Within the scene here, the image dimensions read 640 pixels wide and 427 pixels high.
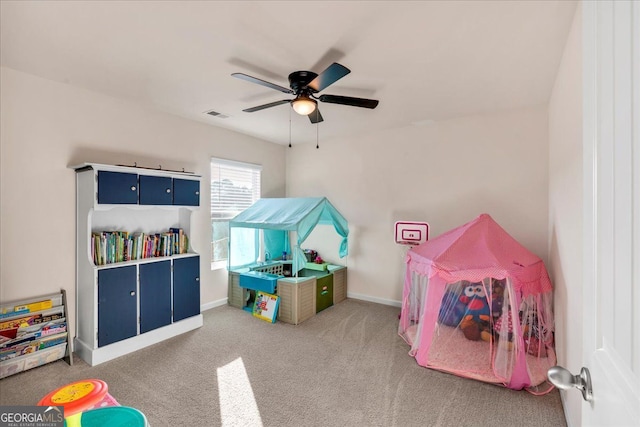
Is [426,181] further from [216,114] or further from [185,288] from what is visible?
[185,288]

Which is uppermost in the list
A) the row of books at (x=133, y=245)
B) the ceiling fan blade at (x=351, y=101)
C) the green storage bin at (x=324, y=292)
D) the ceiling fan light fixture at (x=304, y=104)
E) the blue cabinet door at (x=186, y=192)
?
the ceiling fan blade at (x=351, y=101)

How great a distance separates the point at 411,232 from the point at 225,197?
113 inches

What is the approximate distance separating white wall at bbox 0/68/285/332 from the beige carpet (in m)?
0.98

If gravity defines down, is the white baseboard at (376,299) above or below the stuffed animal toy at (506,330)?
below

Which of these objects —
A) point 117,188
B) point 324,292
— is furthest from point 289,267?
point 117,188

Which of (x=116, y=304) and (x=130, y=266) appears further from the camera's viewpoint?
(x=130, y=266)

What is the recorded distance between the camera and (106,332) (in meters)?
2.89

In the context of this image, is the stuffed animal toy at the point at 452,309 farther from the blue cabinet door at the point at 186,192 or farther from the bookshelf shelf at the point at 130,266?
the blue cabinet door at the point at 186,192

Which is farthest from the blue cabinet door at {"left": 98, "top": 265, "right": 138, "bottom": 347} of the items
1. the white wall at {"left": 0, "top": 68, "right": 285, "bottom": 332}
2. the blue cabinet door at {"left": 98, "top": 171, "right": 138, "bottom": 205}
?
the blue cabinet door at {"left": 98, "top": 171, "right": 138, "bottom": 205}

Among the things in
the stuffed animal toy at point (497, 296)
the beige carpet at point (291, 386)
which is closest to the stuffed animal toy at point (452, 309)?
the stuffed animal toy at point (497, 296)

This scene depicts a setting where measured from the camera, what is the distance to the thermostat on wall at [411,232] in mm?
3889

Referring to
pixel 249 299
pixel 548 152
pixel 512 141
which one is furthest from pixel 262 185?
pixel 548 152

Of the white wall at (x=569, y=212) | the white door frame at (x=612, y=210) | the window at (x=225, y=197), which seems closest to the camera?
the white door frame at (x=612, y=210)

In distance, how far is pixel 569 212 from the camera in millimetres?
2160
